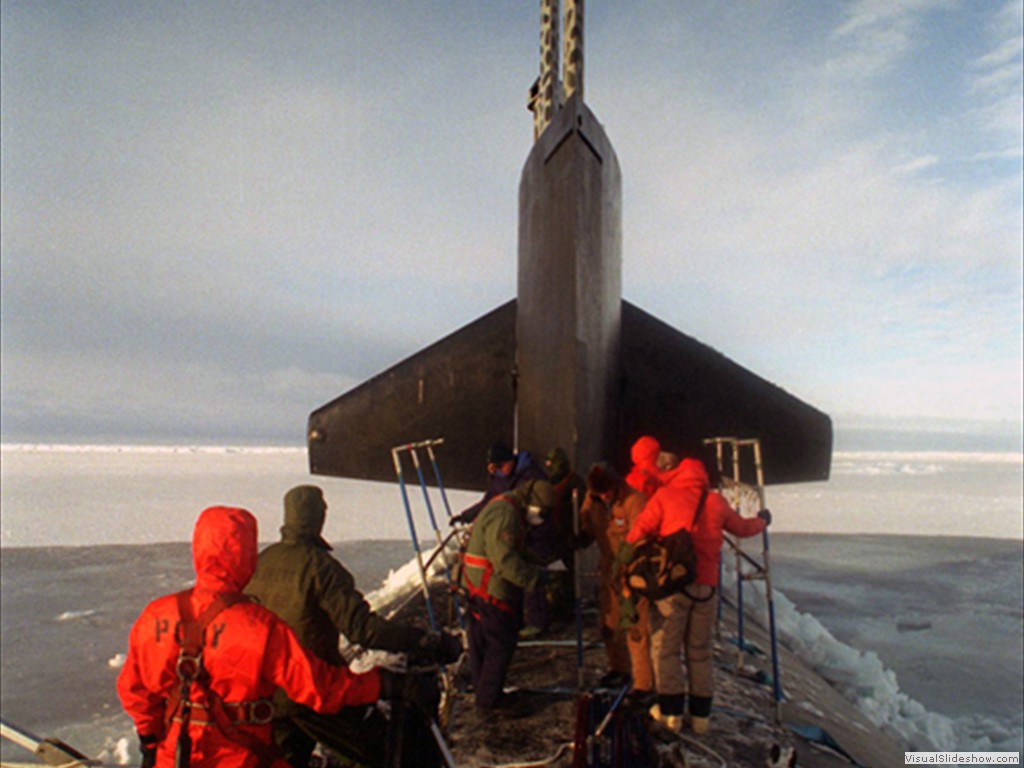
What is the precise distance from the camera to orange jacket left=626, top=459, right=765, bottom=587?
448 cm

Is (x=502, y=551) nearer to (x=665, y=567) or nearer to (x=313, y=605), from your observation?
(x=665, y=567)

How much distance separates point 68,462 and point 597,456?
76816 millimetres

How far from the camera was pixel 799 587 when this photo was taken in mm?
19266

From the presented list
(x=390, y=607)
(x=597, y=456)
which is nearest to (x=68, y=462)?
(x=390, y=607)

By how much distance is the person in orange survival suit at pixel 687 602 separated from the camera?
450 centimetres

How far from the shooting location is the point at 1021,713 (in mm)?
9711

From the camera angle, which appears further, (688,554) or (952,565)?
(952,565)

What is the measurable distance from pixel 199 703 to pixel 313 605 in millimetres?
822

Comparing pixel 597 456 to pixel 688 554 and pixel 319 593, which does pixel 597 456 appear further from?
pixel 319 593

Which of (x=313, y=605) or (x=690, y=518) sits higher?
(x=690, y=518)

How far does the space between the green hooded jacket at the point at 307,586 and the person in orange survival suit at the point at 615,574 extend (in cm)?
218

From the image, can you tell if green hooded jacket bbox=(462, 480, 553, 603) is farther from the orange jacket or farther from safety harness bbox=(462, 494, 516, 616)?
the orange jacket

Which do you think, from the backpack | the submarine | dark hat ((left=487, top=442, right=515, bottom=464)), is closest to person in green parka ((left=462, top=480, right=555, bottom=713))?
the backpack

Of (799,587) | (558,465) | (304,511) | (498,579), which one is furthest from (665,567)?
(799,587)
